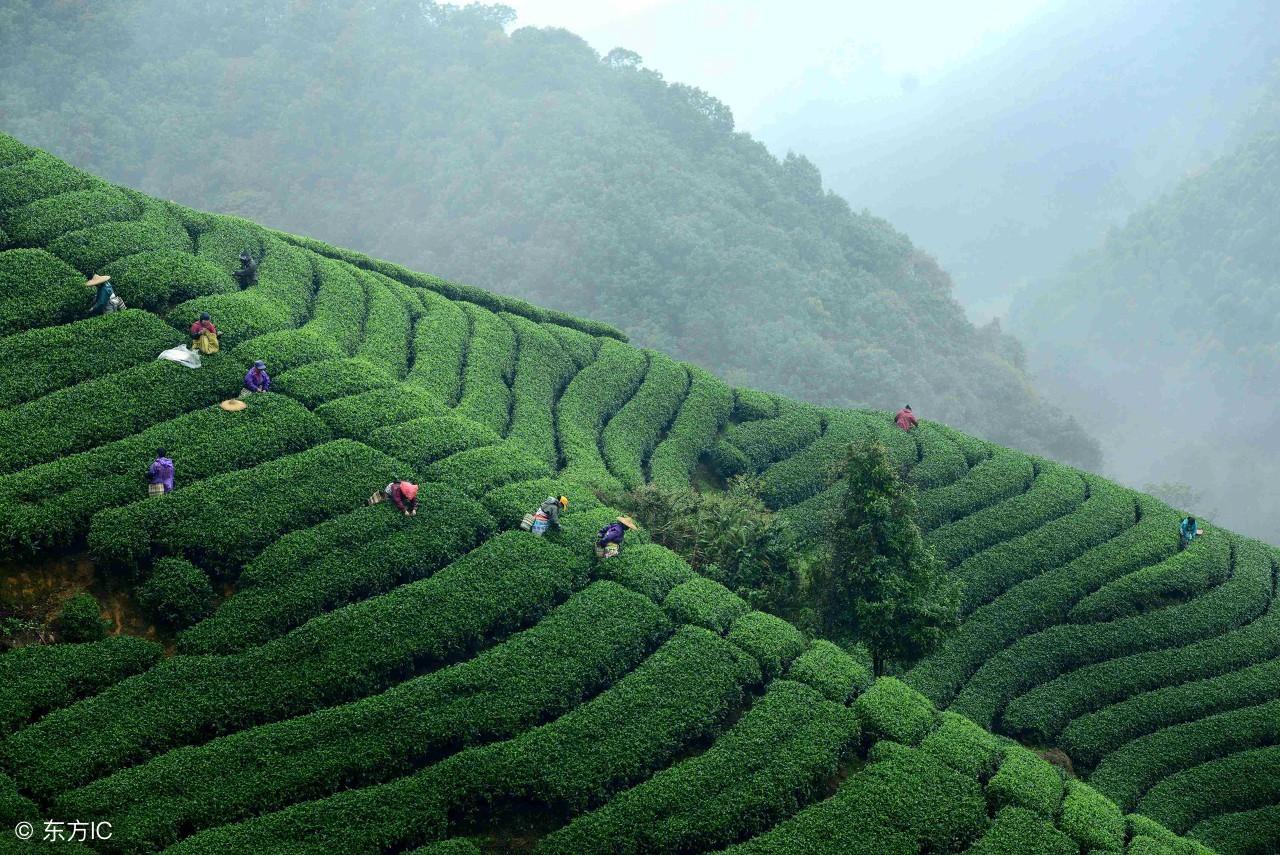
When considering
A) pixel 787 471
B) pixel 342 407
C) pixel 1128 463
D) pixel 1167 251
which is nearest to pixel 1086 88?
pixel 1167 251

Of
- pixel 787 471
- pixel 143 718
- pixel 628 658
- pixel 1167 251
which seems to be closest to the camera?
pixel 143 718

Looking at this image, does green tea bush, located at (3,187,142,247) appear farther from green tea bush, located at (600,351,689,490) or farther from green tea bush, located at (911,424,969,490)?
green tea bush, located at (911,424,969,490)

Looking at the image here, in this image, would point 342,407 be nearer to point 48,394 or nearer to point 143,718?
point 48,394

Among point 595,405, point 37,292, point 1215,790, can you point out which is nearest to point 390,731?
point 37,292

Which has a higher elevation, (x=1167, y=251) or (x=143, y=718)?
(x=1167, y=251)

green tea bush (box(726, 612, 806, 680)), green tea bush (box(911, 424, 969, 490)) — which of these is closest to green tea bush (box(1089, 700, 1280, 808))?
green tea bush (box(726, 612, 806, 680))

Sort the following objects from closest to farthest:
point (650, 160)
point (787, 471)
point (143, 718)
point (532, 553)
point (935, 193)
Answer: point (143, 718)
point (532, 553)
point (787, 471)
point (650, 160)
point (935, 193)

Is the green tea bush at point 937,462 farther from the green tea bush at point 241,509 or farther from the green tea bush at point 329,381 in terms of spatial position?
the green tea bush at point 241,509
